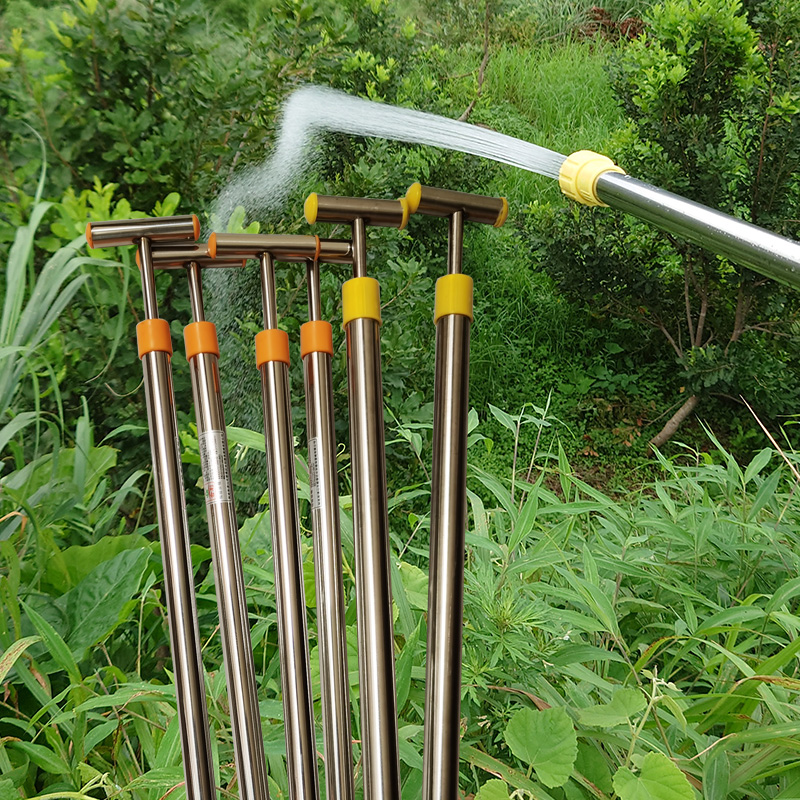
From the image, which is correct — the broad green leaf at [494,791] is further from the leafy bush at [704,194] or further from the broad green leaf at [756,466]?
the leafy bush at [704,194]

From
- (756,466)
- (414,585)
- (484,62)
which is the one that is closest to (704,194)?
(484,62)

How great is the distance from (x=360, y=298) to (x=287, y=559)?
0.62 feet

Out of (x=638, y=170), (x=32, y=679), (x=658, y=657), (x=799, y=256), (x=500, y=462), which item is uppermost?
(x=799, y=256)

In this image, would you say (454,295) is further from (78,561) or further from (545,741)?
(78,561)

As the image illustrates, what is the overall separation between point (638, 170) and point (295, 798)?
5.71 feet

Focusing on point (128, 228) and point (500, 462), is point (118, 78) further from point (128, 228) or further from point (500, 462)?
point (500, 462)

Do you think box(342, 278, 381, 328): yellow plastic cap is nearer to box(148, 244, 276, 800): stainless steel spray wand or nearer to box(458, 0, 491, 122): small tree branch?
box(148, 244, 276, 800): stainless steel spray wand

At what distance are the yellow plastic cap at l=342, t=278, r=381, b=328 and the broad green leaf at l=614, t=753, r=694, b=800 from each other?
13.5 inches

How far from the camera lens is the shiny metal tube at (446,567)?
1.41 ft

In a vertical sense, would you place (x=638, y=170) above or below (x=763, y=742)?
above

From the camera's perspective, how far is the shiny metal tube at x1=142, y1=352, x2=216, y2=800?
0.44 meters

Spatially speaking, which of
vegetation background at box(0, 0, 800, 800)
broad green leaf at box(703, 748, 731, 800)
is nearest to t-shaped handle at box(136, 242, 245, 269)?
vegetation background at box(0, 0, 800, 800)

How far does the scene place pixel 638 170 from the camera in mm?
1790

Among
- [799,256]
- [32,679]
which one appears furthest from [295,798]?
[799,256]
